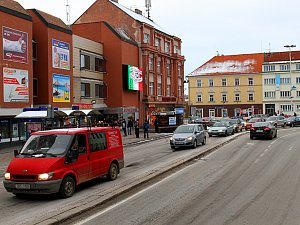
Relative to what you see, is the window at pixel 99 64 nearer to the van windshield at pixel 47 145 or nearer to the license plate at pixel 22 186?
the van windshield at pixel 47 145

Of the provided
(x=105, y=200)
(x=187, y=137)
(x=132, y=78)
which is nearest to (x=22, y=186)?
(x=105, y=200)

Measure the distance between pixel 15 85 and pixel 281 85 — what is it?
6809 centimetres

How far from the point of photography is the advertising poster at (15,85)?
2733 cm

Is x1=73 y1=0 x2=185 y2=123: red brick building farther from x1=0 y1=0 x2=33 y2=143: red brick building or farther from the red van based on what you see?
the red van

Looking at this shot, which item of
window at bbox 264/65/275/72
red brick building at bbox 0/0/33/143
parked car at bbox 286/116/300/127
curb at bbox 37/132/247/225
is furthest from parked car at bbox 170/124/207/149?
window at bbox 264/65/275/72

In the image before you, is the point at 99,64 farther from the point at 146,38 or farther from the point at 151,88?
the point at 151,88

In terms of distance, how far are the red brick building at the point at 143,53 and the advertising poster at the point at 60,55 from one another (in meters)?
11.9

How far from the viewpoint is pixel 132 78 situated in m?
48.0

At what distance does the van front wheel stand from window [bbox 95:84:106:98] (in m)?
32.1

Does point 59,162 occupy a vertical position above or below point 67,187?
above

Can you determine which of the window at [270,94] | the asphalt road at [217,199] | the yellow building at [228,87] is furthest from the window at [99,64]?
the window at [270,94]

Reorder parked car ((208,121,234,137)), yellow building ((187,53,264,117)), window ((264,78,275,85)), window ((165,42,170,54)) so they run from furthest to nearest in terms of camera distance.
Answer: yellow building ((187,53,264,117)) < window ((264,78,275,85)) < window ((165,42,170,54)) < parked car ((208,121,234,137))

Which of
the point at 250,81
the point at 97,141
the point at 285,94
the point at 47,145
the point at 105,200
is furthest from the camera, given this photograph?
the point at 250,81

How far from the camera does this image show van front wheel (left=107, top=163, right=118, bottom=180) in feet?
43.7
